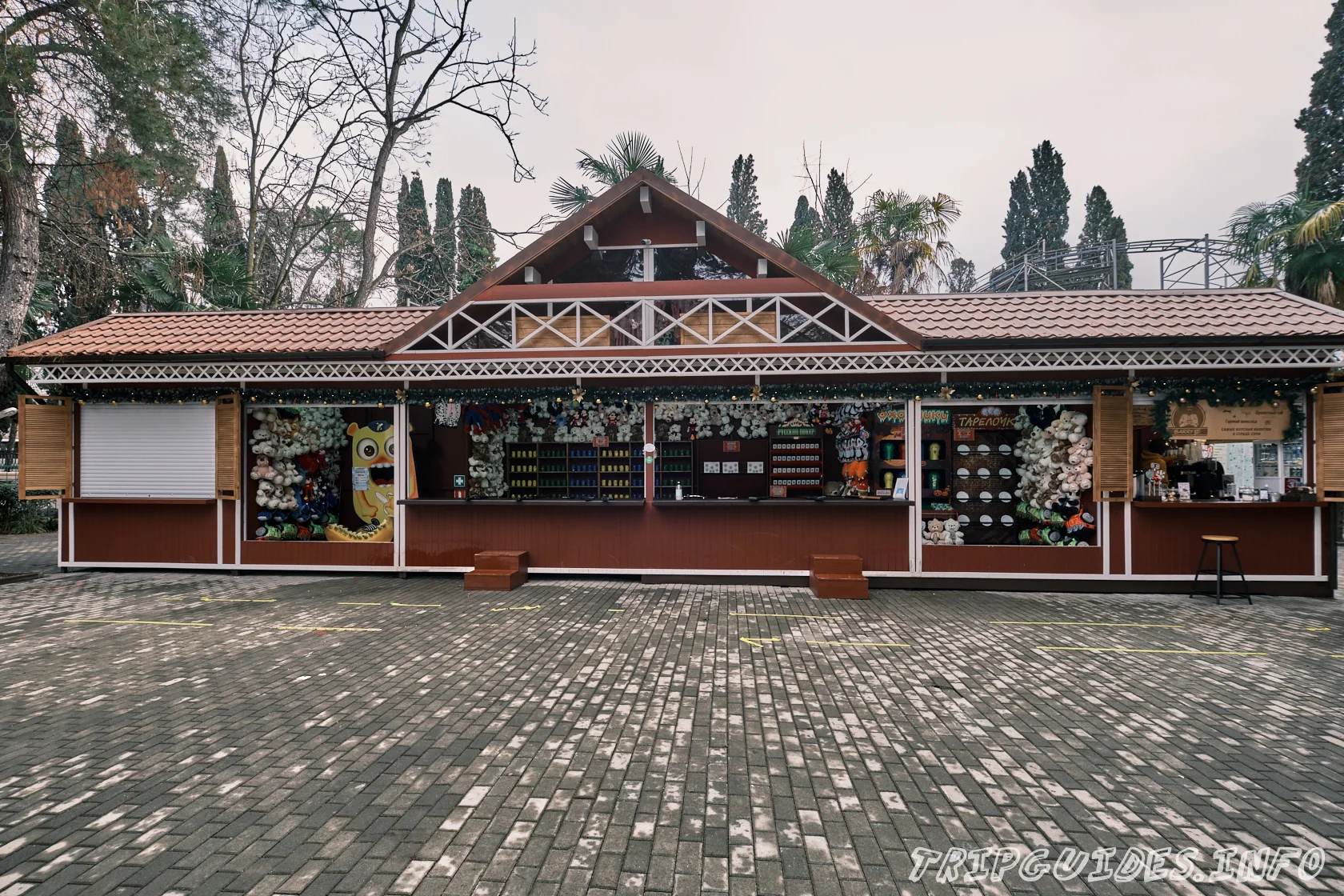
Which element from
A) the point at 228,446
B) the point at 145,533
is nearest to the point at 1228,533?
the point at 228,446

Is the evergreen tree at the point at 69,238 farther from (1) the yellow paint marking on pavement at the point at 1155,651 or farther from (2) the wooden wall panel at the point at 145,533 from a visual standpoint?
(1) the yellow paint marking on pavement at the point at 1155,651

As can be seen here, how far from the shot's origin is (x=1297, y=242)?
13.5 meters

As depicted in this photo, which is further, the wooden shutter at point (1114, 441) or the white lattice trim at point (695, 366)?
the wooden shutter at point (1114, 441)

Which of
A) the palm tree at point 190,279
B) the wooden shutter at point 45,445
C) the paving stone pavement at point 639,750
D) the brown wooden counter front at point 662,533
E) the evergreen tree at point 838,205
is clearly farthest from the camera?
the evergreen tree at point 838,205

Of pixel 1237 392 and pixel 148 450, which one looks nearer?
pixel 1237 392

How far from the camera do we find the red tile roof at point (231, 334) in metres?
9.47

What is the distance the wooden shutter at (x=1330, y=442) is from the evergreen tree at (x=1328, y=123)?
757 inches

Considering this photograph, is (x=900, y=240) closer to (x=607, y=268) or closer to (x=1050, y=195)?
(x=607, y=268)

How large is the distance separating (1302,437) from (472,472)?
1328cm

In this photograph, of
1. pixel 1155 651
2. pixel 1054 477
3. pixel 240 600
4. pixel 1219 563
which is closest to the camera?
pixel 1155 651

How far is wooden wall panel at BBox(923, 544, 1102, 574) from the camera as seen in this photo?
9000 mm

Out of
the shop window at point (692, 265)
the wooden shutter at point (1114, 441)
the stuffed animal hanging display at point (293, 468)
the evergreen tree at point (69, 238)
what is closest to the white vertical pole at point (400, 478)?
the stuffed animal hanging display at point (293, 468)

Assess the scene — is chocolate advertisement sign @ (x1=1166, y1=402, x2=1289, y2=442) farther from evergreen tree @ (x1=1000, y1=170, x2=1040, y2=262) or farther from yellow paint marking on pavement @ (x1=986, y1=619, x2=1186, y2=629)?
evergreen tree @ (x1=1000, y1=170, x2=1040, y2=262)

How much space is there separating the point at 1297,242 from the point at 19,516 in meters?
32.3
